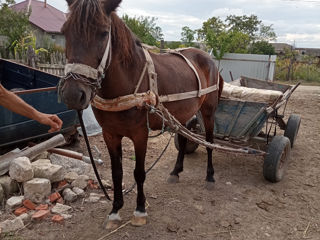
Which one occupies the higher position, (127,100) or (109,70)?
(109,70)

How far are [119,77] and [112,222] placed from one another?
Answer: 151cm

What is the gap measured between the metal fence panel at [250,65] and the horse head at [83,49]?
43.0 feet

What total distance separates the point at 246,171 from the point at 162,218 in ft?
6.07

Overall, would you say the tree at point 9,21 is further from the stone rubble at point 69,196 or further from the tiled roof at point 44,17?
the stone rubble at point 69,196

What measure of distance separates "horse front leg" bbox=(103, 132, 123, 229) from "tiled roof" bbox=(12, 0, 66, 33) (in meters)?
23.7

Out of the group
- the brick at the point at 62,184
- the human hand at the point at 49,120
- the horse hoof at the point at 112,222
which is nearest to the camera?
the human hand at the point at 49,120

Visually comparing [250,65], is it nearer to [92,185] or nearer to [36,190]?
[92,185]

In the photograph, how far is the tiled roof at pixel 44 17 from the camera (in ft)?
81.3

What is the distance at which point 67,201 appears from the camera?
10.3 feet

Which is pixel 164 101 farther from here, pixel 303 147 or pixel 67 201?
pixel 303 147

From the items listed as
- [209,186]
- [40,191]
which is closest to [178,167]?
[209,186]

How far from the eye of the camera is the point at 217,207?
325 cm

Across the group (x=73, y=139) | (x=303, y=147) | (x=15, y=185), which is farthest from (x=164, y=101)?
(x=303, y=147)

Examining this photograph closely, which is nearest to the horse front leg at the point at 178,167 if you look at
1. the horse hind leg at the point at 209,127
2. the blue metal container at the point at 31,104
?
the horse hind leg at the point at 209,127
